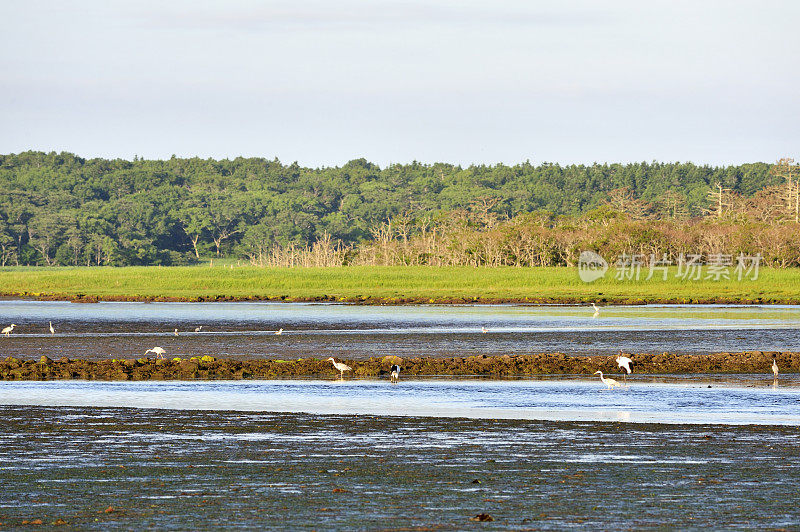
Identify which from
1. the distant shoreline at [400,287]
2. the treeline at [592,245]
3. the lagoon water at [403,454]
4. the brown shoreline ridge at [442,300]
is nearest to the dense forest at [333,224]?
the treeline at [592,245]

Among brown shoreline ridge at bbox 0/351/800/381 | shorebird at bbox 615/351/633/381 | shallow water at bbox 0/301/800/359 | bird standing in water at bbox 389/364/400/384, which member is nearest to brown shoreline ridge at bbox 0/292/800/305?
shallow water at bbox 0/301/800/359

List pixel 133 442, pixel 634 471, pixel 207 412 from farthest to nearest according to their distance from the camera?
pixel 207 412 < pixel 133 442 < pixel 634 471

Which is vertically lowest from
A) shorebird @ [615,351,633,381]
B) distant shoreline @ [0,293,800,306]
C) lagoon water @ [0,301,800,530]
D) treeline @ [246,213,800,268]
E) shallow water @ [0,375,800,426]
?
distant shoreline @ [0,293,800,306]

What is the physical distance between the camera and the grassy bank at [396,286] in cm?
7281

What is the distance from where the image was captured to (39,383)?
24531 millimetres

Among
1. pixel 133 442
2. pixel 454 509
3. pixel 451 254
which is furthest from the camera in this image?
pixel 451 254

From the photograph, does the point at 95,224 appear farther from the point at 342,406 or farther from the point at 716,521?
the point at 716,521

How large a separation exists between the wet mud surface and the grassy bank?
171 feet

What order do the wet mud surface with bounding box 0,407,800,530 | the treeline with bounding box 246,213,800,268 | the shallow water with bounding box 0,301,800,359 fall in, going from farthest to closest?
the treeline with bounding box 246,213,800,268
the shallow water with bounding box 0,301,800,359
the wet mud surface with bounding box 0,407,800,530

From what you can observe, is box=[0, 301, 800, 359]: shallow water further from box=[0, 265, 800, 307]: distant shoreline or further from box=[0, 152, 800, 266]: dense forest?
box=[0, 152, 800, 266]: dense forest

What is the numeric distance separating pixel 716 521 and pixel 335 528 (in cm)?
357

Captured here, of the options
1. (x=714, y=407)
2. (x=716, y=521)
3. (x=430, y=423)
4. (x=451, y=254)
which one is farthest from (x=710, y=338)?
(x=451, y=254)

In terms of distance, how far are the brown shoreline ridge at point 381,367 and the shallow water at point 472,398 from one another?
4.21 ft

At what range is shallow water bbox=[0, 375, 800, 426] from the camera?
63.9ft
